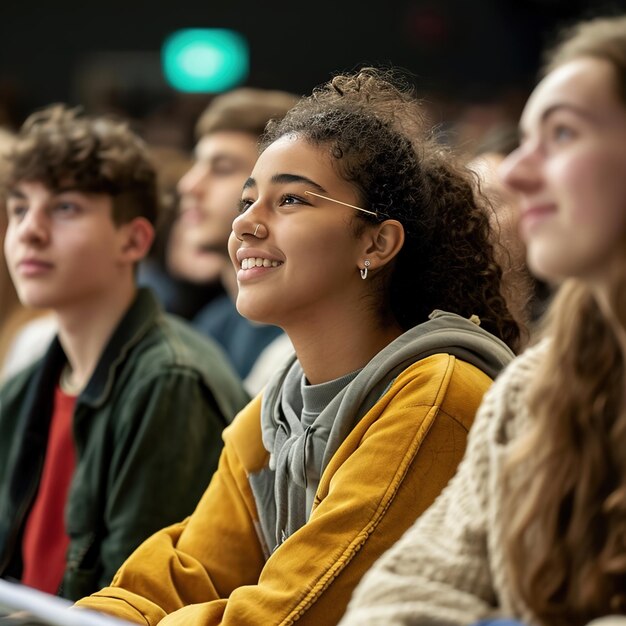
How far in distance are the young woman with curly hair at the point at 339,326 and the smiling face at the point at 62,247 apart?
2.21 ft

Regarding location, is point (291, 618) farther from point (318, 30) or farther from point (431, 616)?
point (318, 30)

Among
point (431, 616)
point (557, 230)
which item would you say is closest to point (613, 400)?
point (557, 230)

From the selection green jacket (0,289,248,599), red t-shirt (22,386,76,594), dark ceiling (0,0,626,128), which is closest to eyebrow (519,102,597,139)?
green jacket (0,289,248,599)

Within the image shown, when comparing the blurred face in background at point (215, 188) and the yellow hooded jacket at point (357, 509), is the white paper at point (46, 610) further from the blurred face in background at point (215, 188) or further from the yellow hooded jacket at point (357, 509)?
the blurred face in background at point (215, 188)

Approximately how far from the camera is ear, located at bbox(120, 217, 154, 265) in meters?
2.54

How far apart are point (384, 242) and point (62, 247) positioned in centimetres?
91

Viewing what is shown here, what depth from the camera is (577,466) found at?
1246 mm

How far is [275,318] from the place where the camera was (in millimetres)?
1779

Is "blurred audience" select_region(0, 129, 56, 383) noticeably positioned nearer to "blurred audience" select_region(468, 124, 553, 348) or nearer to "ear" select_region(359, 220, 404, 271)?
"blurred audience" select_region(468, 124, 553, 348)

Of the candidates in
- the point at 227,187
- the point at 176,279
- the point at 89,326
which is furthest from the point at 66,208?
the point at 176,279

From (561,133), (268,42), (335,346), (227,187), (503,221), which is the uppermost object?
(268,42)

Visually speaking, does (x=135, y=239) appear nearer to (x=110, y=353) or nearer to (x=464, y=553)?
(x=110, y=353)

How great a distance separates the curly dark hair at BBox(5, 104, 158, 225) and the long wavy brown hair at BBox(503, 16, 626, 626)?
1401 mm

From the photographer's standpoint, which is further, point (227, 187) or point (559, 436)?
point (227, 187)
